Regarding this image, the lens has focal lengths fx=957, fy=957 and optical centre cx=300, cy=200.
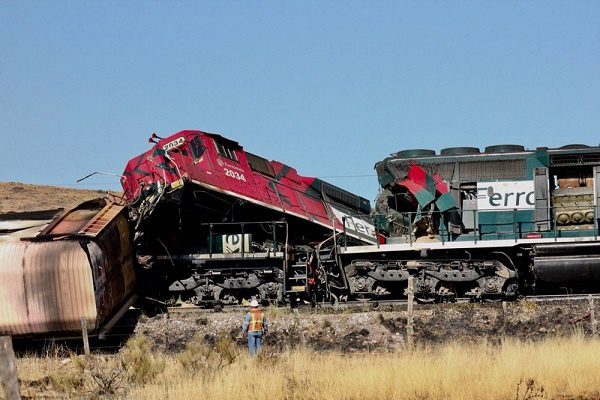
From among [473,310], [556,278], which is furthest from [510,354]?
[556,278]

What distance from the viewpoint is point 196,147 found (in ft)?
79.1

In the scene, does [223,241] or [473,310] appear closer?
[473,310]

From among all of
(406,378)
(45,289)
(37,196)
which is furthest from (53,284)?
(37,196)

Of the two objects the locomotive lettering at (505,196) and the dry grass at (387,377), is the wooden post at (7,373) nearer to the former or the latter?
the dry grass at (387,377)

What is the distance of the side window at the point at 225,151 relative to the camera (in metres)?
24.6

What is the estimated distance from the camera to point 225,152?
2475 cm

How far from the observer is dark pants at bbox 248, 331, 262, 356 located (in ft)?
59.8

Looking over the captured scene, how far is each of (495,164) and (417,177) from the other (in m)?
2.02

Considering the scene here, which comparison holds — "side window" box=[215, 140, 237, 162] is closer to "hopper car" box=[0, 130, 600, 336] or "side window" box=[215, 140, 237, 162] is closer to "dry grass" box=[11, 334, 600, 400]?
"hopper car" box=[0, 130, 600, 336]

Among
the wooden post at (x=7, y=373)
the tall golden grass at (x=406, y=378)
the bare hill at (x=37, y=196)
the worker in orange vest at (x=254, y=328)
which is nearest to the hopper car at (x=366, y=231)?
the worker in orange vest at (x=254, y=328)

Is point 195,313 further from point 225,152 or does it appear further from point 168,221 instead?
point 225,152

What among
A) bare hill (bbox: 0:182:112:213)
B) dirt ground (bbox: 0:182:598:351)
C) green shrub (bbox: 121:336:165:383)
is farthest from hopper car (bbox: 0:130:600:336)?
bare hill (bbox: 0:182:112:213)

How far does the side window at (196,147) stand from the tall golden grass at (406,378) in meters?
8.68

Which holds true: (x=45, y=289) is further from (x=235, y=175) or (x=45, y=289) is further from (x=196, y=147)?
(x=235, y=175)
